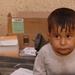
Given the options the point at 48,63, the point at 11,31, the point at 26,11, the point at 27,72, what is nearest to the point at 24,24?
the point at 11,31

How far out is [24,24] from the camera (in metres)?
2.22

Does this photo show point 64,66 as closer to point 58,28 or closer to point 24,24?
point 58,28

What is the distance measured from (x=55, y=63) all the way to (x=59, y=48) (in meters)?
0.15

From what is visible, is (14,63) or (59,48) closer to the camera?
(59,48)

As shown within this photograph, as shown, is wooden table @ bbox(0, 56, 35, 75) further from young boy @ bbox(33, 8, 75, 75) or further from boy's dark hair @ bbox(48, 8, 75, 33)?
boy's dark hair @ bbox(48, 8, 75, 33)

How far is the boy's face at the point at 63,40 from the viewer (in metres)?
1.30

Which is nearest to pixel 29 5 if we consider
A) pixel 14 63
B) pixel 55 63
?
pixel 14 63

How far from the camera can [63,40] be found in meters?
1.30

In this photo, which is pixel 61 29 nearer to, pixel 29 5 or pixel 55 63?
pixel 55 63

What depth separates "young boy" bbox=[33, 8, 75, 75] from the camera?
Answer: 4.31ft

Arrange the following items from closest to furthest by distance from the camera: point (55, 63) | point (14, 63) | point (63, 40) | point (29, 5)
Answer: point (63, 40) < point (55, 63) < point (14, 63) < point (29, 5)

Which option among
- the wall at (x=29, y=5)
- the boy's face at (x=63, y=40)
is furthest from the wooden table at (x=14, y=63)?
the boy's face at (x=63, y=40)

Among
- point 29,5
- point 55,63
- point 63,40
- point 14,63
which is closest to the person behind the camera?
point 63,40

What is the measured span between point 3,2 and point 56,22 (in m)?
1.30
